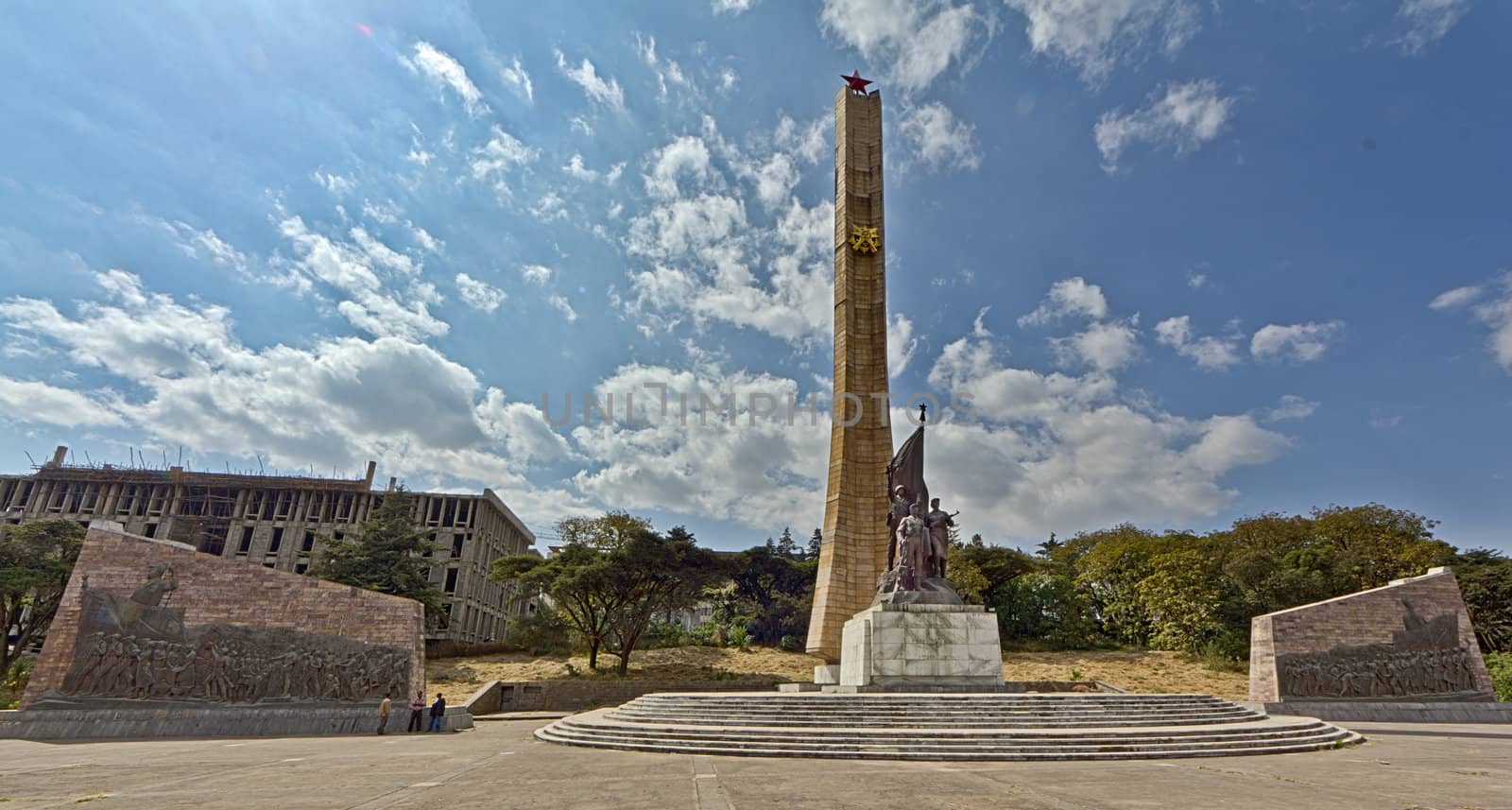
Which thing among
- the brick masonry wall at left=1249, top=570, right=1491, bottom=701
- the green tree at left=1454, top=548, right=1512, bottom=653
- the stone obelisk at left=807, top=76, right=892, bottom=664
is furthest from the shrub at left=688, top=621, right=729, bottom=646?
the green tree at left=1454, top=548, right=1512, bottom=653

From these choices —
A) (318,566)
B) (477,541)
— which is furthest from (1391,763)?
(477,541)

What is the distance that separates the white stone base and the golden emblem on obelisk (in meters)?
13.7

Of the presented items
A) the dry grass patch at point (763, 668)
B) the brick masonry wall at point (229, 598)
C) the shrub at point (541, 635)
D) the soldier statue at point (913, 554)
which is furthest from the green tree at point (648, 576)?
the soldier statue at point (913, 554)

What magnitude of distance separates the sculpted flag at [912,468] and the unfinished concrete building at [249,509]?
3444cm

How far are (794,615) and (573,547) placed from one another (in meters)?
13.6

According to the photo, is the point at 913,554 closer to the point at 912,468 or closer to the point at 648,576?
the point at 912,468

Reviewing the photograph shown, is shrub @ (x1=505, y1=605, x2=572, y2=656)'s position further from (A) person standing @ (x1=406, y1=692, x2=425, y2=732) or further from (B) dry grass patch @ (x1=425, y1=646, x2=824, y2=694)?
(A) person standing @ (x1=406, y1=692, x2=425, y2=732)

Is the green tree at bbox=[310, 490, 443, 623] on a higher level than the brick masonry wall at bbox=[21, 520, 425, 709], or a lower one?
higher

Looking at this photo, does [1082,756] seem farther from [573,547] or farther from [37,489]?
[37,489]

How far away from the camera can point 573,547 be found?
28.2 m

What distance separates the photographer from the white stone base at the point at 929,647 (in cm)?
1273

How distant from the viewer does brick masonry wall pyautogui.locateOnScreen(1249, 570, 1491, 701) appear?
56.3ft

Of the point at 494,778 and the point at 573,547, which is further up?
the point at 573,547

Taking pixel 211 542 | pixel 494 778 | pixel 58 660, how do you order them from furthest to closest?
pixel 211 542 → pixel 58 660 → pixel 494 778
